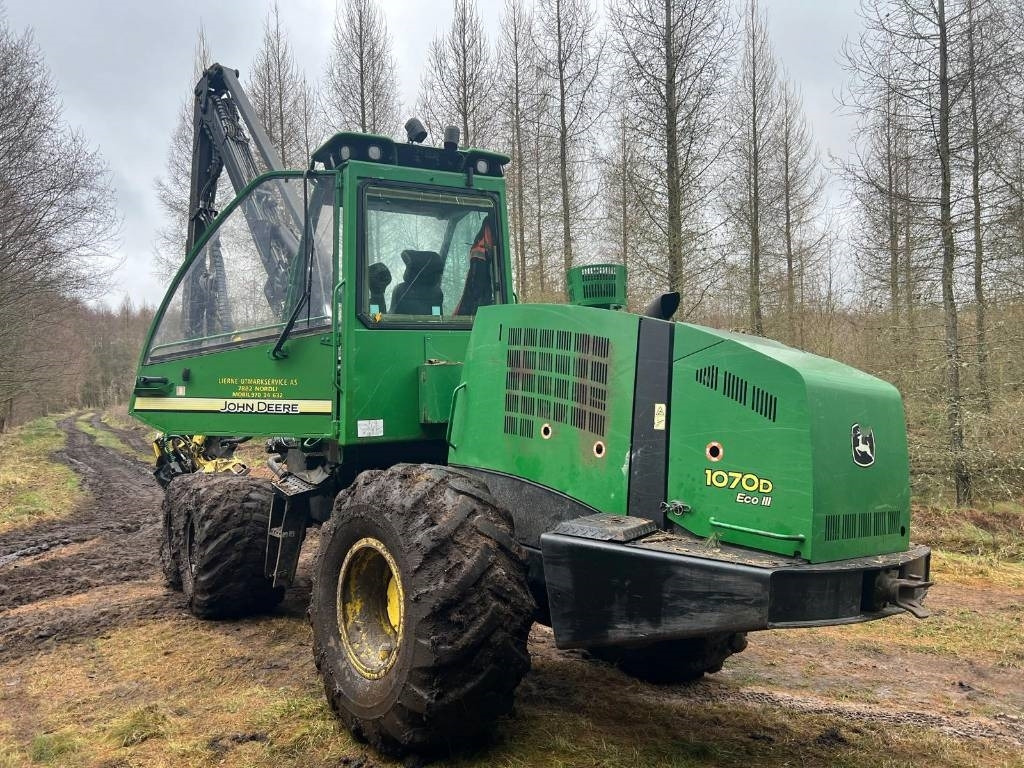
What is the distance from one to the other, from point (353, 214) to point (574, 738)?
308cm

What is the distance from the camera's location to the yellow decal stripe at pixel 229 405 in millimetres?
4805

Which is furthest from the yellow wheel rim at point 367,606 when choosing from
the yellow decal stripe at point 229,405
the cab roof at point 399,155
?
the cab roof at point 399,155

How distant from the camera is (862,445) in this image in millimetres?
3100

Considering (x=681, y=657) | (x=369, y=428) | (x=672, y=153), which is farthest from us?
(x=672, y=153)

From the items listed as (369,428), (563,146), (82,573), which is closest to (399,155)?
(369,428)

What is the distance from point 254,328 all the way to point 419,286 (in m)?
1.27

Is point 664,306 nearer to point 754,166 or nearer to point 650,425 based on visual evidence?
point 650,425

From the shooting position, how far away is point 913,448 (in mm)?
11430

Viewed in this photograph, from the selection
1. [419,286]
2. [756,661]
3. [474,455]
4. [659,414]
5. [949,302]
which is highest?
[949,302]

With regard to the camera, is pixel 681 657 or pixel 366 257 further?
pixel 366 257

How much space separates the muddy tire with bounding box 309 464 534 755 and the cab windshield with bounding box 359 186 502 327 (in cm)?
140

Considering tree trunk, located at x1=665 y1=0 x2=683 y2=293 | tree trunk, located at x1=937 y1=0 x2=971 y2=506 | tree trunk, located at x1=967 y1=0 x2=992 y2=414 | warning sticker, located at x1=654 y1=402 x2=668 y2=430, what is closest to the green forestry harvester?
warning sticker, located at x1=654 y1=402 x2=668 y2=430

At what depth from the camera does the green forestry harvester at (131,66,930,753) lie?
9.68ft

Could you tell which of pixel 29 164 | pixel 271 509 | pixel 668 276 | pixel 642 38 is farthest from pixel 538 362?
pixel 29 164
